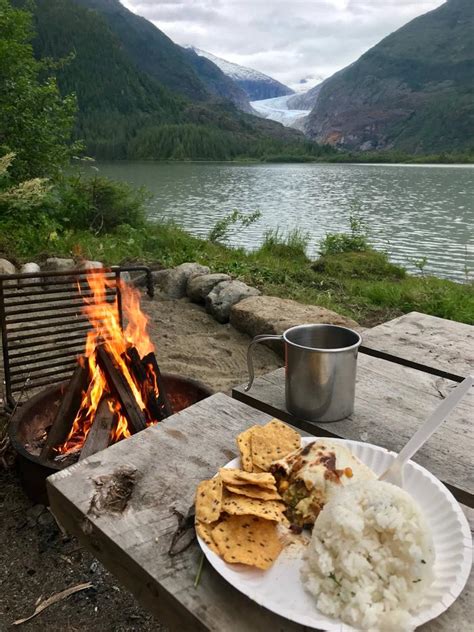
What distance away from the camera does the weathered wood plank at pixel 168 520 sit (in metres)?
0.90

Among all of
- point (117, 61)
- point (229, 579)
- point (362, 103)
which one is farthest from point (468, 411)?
point (362, 103)

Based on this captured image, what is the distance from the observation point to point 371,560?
90cm

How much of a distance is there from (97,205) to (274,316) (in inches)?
281

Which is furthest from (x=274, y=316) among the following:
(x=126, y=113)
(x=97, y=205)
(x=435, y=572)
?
(x=126, y=113)

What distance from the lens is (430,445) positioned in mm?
1497

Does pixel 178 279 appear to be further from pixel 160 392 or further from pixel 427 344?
pixel 427 344

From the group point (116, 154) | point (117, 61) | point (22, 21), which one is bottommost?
point (116, 154)

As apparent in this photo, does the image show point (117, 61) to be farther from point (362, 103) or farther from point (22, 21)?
point (22, 21)

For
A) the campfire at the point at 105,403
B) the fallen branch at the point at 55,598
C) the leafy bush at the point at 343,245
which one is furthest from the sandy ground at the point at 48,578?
the leafy bush at the point at 343,245

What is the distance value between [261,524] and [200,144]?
8125cm

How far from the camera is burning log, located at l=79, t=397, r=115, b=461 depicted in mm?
2395

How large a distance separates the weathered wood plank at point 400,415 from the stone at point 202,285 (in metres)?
3.98

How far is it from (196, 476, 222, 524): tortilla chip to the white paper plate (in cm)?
6

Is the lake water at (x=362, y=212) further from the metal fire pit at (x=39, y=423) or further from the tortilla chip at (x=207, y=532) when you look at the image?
the tortilla chip at (x=207, y=532)
